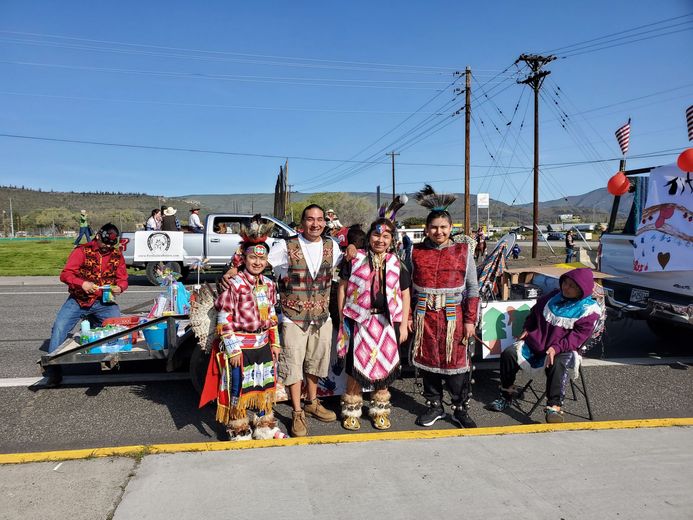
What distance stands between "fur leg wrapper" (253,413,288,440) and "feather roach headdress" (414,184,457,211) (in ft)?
6.89

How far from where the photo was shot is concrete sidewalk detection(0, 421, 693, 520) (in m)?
2.70

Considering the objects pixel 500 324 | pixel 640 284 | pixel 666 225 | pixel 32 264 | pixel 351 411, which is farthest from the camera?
pixel 32 264

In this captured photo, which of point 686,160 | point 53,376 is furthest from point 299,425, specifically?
point 686,160

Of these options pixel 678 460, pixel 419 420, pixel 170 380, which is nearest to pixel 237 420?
pixel 419 420

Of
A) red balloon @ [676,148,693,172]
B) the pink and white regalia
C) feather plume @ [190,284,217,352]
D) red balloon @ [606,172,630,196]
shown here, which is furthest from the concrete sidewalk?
red balloon @ [606,172,630,196]

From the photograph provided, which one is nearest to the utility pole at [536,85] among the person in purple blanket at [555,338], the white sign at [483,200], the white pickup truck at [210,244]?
the white sign at [483,200]

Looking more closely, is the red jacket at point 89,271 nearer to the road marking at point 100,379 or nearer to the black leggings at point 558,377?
the road marking at point 100,379

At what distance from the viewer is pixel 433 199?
4125 mm

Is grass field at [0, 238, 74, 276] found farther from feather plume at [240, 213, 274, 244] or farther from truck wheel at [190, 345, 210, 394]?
feather plume at [240, 213, 274, 244]

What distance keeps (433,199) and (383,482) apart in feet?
7.32

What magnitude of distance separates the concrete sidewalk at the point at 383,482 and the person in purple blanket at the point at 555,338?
0.57 metres

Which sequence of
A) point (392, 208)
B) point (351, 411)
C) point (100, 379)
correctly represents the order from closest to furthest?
point (351, 411)
point (392, 208)
point (100, 379)

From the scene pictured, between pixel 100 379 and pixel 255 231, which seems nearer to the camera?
pixel 255 231

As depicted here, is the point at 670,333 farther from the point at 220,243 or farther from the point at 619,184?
the point at 220,243
